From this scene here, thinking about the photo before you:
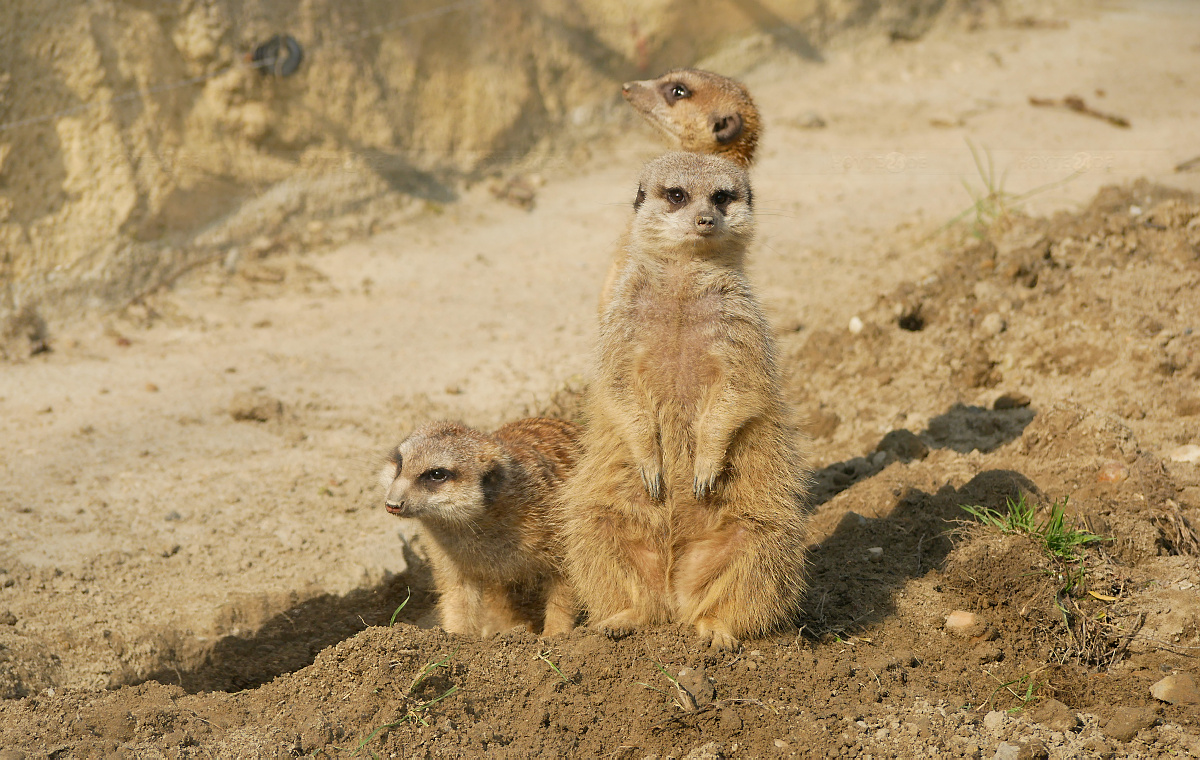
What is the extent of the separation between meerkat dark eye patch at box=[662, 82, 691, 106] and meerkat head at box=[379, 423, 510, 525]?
1.73 m

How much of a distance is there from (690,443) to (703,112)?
1.81 metres

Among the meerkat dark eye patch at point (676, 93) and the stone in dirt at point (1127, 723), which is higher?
the meerkat dark eye patch at point (676, 93)

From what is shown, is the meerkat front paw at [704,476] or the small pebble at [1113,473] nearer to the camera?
the meerkat front paw at [704,476]

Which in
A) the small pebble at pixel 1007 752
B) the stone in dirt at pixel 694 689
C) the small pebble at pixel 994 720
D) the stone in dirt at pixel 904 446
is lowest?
the stone in dirt at pixel 904 446

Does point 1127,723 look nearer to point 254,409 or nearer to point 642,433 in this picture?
point 642,433

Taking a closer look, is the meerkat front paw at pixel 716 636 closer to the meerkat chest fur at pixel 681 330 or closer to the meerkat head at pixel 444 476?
the meerkat chest fur at pixel 681 330

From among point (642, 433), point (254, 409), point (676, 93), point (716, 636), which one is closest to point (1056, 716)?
point (716, 636)

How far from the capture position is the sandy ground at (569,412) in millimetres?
2568

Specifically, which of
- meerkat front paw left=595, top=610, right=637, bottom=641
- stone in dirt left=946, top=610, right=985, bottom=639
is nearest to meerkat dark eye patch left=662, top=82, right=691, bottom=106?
meerkat front paw left=595, top=610, right=637, bottom=641

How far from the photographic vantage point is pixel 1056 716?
2.54 metres

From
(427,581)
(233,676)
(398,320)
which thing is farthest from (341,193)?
(233,676)

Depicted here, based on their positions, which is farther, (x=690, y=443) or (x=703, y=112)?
(x=703, y=112)

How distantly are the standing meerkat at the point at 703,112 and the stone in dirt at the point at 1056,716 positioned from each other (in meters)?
2.29

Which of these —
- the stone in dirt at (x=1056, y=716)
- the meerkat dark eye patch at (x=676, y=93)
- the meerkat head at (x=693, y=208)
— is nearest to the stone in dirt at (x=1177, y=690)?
the stone in dirt at (x=1056, y=716)
